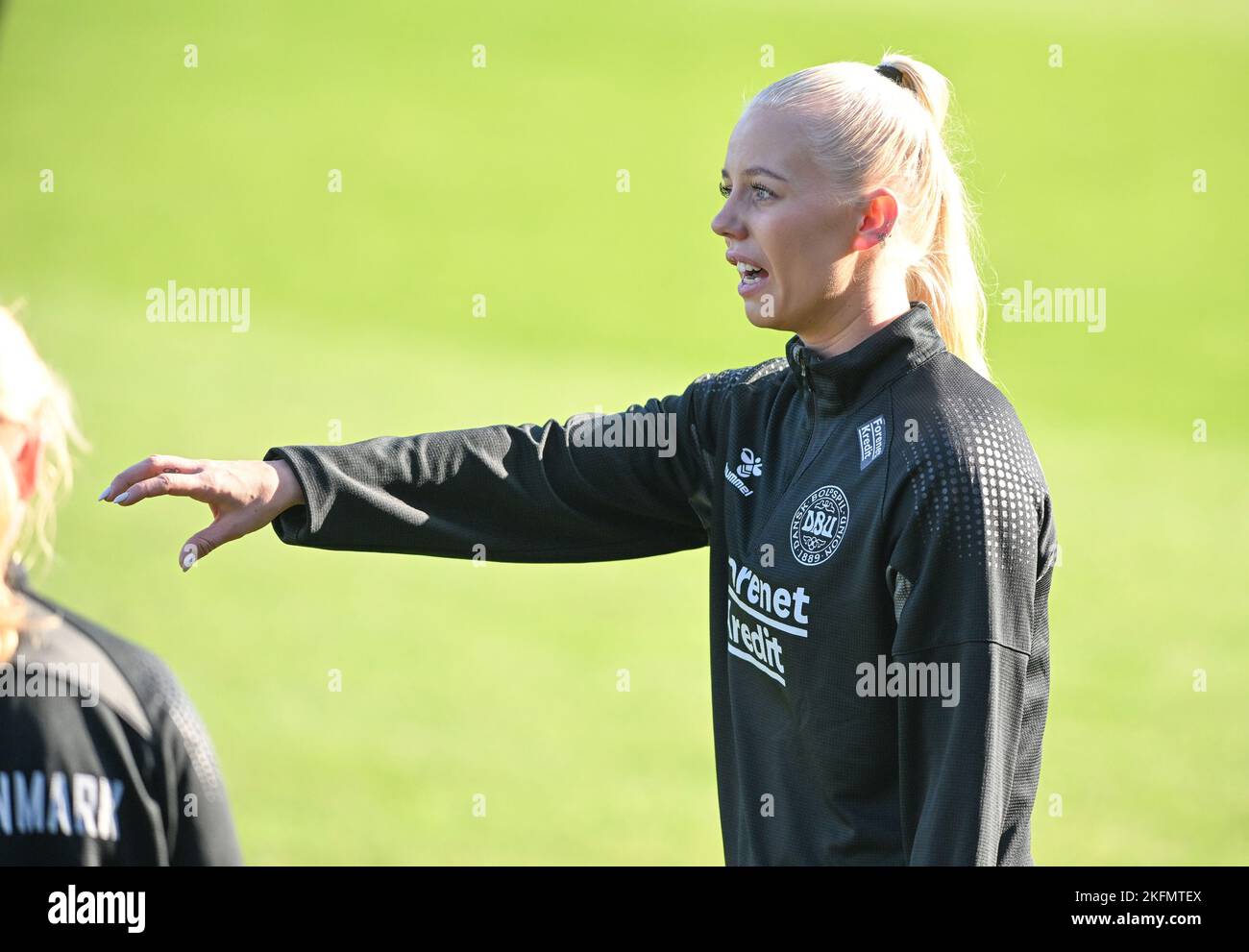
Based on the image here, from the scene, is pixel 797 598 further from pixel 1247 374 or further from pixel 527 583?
Answer: pixel 1247 374

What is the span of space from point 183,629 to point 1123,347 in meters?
7.53

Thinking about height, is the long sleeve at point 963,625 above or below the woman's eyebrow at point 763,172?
below

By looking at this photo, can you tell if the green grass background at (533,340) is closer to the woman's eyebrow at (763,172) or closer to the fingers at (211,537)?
the fingers at (211,537)

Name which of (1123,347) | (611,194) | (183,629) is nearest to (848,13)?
(611,194)

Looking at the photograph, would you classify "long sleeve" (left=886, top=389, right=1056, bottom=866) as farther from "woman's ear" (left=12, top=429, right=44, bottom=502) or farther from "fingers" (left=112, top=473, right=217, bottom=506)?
"woman's ear" (left=12, top=429, right=44, bottom=502)

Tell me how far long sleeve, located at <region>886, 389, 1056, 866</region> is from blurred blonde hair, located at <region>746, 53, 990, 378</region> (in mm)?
380

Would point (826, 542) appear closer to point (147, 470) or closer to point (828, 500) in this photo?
point (828, 500)

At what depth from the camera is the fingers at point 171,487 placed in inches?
100

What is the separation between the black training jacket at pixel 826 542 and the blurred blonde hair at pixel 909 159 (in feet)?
0.47

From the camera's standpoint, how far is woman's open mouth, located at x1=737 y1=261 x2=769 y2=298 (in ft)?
8.84

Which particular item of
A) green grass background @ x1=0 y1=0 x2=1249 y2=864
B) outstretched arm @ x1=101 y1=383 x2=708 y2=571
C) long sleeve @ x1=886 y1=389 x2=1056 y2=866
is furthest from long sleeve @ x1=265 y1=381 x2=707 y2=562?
green grass background @ x1=0 y1=0 x2=1249 y2=864

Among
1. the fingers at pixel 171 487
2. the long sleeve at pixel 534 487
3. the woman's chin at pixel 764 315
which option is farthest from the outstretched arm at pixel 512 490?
the woman's chin at pixel 764 315

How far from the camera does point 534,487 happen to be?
2.97 m
